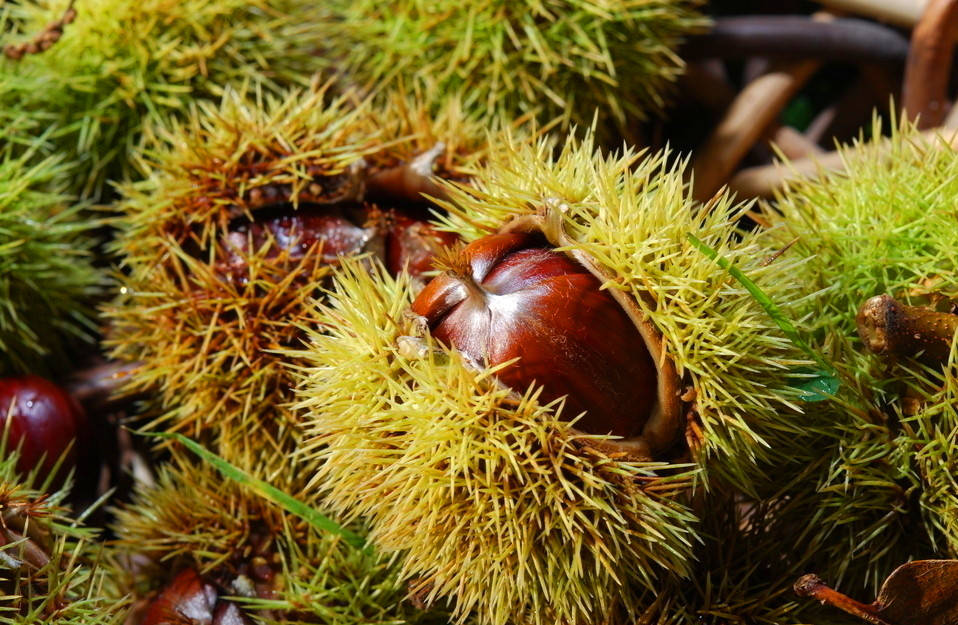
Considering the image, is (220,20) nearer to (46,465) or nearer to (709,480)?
(46,465)

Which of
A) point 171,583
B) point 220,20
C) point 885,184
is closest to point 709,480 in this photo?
point 885,184

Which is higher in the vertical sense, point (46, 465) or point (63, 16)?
point (63, 16)

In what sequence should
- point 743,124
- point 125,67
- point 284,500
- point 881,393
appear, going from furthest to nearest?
point 743,124 → point 125,67 → point 284,500 → point 881,393

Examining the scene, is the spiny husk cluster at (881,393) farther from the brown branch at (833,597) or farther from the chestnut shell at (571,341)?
the chestnut shell at (571,341)

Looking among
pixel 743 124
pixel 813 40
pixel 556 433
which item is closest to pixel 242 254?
pixel 556 433

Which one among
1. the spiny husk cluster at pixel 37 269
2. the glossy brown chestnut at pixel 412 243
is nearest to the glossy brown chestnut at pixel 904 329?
the glossy brown chestnut at pixel 412 243

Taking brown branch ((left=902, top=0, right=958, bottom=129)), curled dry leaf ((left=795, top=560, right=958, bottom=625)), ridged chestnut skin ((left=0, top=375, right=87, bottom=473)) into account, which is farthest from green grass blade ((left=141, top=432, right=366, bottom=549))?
brown branch ((left=902, top=0, right=958, bottom=129))

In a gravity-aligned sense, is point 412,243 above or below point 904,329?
below

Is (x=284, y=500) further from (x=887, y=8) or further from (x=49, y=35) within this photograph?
(x=887, y=8)
